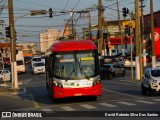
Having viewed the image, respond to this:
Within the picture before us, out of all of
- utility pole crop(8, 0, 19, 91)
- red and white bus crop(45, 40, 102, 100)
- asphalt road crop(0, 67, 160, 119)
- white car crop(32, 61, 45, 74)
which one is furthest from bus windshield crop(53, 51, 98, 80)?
white car crop(32, 61, 45, 74)

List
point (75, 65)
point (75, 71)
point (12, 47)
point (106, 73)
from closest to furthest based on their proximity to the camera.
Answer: point (75, 71) → point (75, 65) → point (12, 47) → point (106, 73)

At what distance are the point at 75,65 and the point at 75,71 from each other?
31cm

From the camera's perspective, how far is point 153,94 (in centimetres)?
2941

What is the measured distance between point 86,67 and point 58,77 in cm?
146

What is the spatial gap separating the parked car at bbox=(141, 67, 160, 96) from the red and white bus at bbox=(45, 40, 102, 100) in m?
4.46

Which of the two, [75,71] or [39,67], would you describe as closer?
[75,71]

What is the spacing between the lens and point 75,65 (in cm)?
2552

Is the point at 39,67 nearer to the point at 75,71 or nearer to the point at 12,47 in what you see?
the point at 12,47

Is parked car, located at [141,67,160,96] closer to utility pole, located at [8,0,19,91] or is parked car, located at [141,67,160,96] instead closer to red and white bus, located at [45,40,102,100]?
red and white bus, located at [45,40,102,100]

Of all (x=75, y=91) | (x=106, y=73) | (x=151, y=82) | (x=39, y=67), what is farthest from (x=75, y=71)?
(x=39, y=67)

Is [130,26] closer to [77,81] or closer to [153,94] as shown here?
[153,94]

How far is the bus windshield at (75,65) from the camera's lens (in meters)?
25.4

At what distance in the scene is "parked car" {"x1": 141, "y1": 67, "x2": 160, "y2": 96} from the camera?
94.4 ft

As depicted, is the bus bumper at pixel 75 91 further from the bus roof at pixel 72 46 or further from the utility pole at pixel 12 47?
the utility pole at pixel 12 47
